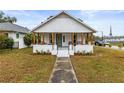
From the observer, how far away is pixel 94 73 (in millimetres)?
11430

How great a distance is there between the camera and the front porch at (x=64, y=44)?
2022 cm

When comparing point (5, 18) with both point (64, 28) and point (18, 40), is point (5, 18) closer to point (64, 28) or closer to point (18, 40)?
point (18, 40)

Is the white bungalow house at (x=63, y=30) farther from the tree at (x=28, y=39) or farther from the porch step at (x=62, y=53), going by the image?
the tree at (x=28, y=39)

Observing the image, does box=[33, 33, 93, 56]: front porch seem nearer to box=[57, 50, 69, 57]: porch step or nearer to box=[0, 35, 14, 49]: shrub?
box=[57, 50, 69, 57]: porch step

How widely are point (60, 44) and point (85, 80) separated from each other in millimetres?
12735

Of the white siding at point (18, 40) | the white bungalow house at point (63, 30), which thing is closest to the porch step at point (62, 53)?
the white bungalow house at point (63, 30)

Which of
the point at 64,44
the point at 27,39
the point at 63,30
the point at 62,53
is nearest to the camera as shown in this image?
the point at 62,53

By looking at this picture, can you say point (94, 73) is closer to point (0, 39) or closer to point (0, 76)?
point (0, 76)

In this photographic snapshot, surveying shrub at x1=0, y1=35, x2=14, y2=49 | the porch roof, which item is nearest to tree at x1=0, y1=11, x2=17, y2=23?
shrub at x1=0, y1=35, x2=14, y2=49

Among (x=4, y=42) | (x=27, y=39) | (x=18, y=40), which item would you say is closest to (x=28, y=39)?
(x=27, y=39)

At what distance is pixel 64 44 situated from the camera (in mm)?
22438

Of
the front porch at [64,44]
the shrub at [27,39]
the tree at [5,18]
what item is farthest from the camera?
the tree at [5,18]

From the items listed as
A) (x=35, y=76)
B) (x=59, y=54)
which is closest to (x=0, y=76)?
(x=35, y=76)
